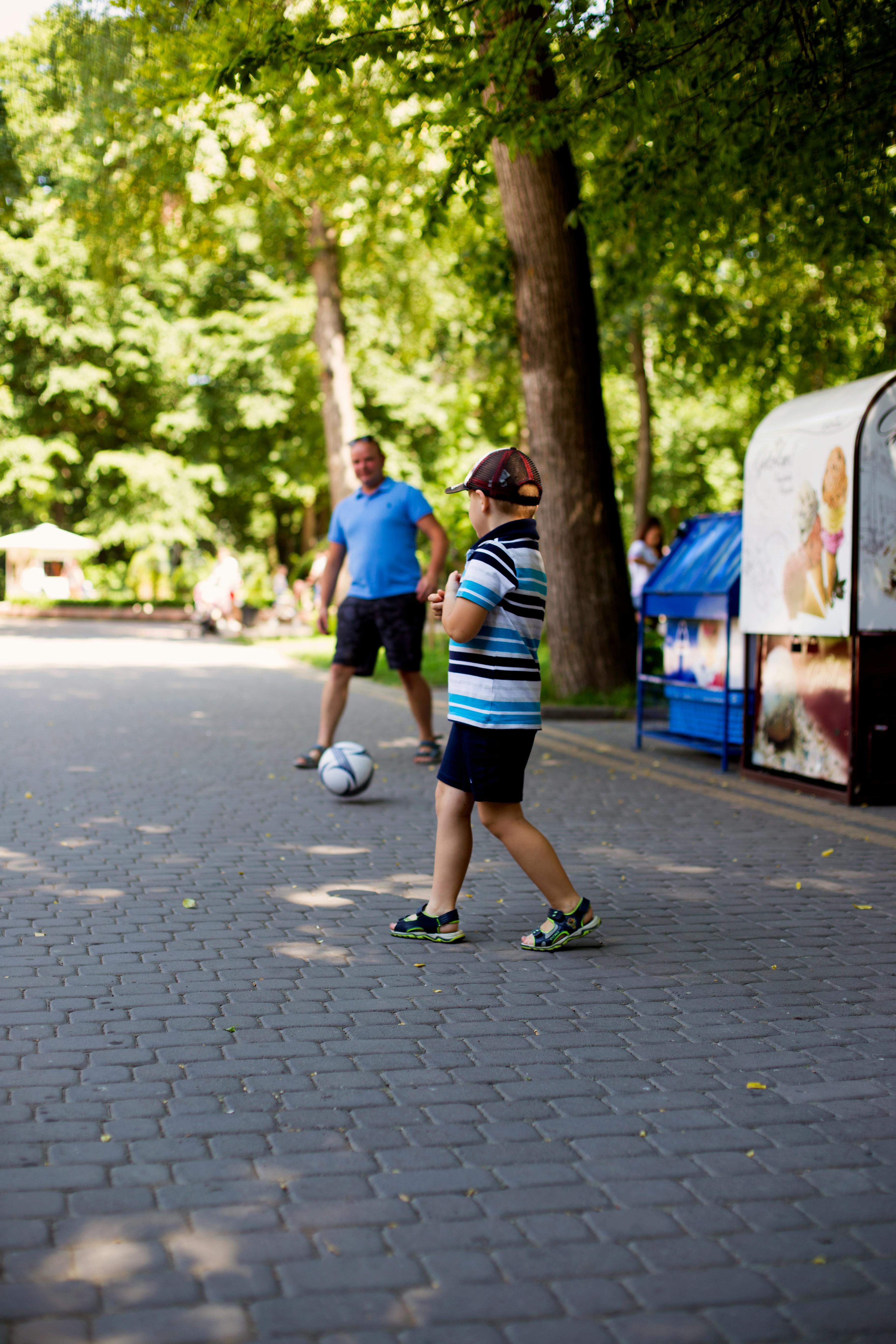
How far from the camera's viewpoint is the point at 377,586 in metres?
9.79

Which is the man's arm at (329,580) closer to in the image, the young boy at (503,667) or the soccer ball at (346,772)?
the soccer ball at (346,772)

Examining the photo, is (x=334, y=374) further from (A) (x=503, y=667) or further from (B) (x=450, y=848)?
(A) (x=503, y=667)

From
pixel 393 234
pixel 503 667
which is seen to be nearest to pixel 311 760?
pixel 503 667

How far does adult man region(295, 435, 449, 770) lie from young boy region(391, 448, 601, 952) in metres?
4.47

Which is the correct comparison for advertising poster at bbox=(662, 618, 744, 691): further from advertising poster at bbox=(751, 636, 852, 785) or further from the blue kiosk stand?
advertising poster at bbox=(751, 636, 852, 785)

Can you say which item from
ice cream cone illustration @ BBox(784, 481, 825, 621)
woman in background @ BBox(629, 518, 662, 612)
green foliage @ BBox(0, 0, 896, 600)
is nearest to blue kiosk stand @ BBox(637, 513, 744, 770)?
ice cream cone illustration @ BBox(784, 481, 825, 621)

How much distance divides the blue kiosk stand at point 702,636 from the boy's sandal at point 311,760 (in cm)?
275

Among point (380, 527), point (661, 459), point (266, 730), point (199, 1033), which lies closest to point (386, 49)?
point (380, 527)

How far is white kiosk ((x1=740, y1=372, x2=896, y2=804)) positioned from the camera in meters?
8.33

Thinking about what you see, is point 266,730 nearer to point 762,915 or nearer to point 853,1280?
point 762,915

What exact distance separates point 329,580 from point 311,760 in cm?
130

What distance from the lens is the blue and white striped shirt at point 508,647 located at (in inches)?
201

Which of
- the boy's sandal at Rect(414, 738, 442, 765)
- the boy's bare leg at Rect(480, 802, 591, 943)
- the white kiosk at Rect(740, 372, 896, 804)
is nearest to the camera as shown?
the boy's bare leg at Rect(480, 802, 591, 943)

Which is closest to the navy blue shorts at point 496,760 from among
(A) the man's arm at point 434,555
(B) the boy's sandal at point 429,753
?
(A) the man's arm at point 434,555
